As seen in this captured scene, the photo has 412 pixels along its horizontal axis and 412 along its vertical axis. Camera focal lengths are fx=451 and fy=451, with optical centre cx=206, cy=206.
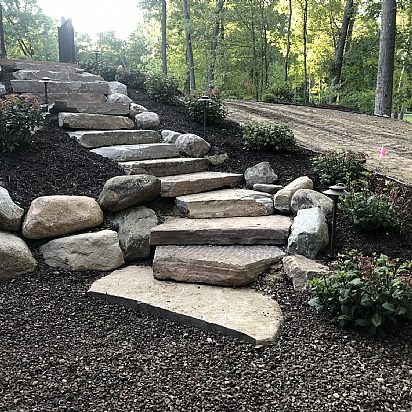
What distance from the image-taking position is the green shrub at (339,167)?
4156 mm

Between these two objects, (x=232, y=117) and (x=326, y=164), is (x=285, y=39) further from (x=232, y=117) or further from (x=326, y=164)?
(x=326, y=164)

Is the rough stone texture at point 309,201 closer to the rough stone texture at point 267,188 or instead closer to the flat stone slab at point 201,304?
the rough stone texture at point 267,188

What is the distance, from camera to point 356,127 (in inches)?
282

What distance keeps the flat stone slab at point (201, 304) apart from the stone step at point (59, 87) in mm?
4182

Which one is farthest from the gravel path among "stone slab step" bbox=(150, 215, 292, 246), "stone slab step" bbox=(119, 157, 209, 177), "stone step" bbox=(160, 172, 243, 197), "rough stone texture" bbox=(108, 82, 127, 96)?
"rough stone texture" bbox=(108, 82, 127, 96)

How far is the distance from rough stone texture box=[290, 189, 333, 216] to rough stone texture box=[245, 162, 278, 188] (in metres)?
0.62

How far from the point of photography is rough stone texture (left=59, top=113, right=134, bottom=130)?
5211 mm

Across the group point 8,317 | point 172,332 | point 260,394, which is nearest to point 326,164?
point 172,332

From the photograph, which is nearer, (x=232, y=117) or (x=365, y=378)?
(x=365, y=378)

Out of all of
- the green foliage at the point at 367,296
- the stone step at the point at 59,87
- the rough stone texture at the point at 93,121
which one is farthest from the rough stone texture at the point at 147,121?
the green foliage at the point at 367,296

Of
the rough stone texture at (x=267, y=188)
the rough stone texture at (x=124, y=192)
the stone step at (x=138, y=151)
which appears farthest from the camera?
the stone step at (x=138, y=151)

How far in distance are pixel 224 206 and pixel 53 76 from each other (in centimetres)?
473

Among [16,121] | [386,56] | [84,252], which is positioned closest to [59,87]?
[16,121]

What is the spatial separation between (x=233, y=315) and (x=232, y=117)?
4.60m
